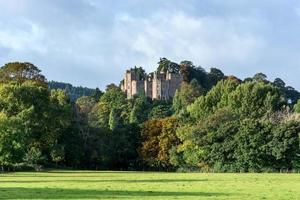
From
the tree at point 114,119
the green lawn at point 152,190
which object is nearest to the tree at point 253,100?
the tree at point 114,119

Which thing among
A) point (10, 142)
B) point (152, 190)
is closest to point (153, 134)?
point (10, 142)

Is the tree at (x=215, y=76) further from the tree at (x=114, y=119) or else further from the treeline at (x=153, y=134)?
the treeline at (x=153, y=134)

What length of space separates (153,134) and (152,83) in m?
89.3

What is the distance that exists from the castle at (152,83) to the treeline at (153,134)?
207 ft

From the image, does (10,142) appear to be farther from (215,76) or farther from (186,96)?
(215,76)

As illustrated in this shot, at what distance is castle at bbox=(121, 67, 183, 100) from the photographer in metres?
175

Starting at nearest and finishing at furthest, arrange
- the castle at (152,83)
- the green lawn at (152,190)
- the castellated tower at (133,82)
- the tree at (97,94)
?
the green lawn at (152,190) < the tree at (97,94) < the castle at (152,83) < the castellated tower at (133,82)

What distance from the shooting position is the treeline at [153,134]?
248 ft

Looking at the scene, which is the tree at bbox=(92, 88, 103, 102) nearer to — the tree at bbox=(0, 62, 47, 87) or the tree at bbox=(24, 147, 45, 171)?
the tree at bbox=(0, 62, 47, 87)

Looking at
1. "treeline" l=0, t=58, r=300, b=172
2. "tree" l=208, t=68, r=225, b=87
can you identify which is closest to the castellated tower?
"tree" l=208, t=68, r=225, b=87

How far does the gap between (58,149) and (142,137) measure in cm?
1837

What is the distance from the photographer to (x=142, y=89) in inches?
7229

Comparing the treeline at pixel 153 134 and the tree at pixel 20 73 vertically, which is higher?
the tree at pixel 20 73

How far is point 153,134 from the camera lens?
96438mm
